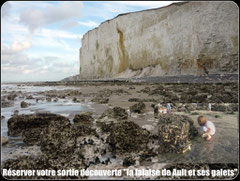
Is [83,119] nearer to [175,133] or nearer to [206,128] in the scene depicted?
[175,133]

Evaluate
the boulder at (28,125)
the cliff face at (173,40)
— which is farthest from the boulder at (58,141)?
the cliff face at (173,40)

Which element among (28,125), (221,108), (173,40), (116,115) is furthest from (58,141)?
(173,40)

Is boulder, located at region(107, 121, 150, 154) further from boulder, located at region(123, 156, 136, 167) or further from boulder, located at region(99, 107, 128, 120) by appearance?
boulder, located at region(99, 107, 128, 120)

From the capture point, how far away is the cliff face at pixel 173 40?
1738 cm

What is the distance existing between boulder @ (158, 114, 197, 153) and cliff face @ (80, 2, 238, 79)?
33.4 ft

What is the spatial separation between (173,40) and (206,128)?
72.6 feet

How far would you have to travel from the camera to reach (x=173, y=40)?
72.2 feet

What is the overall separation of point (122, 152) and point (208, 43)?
1942 centimetres

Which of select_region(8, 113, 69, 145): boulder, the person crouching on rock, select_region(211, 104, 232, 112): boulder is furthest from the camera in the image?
select_region(8, 113, 69, 145): boulder

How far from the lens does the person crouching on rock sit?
64.4 inches

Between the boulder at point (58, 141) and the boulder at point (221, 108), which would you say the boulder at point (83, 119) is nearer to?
the boulder at point (58, 141)

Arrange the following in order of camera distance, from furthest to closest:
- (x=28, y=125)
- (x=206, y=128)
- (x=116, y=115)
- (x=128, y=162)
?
1. (x=116, y=115)
2. (x=28, y=125)
3. (x=128, y=162)
4. (x=206, y=128)

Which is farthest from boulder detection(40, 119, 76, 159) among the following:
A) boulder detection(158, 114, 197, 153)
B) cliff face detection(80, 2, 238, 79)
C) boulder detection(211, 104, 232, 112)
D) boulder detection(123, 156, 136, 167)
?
cliff face detection(80, 2, 238, 79)

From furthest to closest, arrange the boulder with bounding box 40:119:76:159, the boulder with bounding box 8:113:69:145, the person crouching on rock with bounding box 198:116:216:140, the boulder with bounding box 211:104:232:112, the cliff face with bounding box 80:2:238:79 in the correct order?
the cliff face with bounding box 80:2:238:79 → the boulder with bounding box 8:113:69:145 → the boulder with bounding box 40:119:76:159 → the boulder with bounding box 211:104:232:112 → the person crouching on rock with bounding box 198:116:216:140
